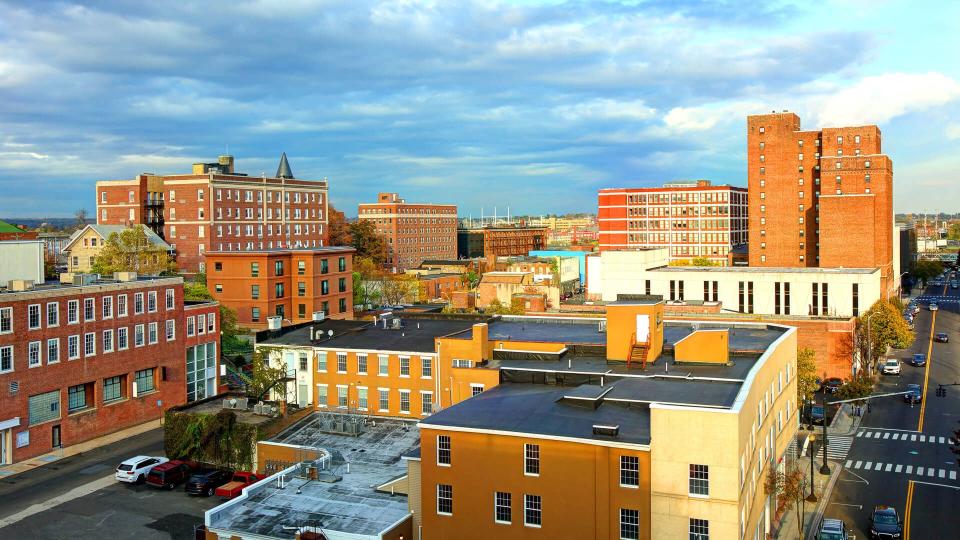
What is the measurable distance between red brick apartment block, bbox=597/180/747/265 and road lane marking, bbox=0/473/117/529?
142 meters

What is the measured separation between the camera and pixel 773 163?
5428 inches

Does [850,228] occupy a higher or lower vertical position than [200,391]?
higher

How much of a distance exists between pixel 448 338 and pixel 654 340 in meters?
13.7

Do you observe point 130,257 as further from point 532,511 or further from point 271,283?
point 532,511

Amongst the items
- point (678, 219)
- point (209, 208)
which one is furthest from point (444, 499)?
point (678, 219)

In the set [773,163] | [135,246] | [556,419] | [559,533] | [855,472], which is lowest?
[855,472]

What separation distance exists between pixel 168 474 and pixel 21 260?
2463cm

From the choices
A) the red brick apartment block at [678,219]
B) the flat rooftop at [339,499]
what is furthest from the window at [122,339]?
the red brick apartment block at [678,219]

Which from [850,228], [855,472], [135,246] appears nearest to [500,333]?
[855,472]

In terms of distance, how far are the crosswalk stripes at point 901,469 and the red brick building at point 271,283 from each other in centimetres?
6149

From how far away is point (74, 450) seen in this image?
57.0 metres

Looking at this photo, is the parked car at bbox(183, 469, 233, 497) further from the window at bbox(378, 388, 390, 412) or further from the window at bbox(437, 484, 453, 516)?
the window at bbox(437, 484, 453, 516)

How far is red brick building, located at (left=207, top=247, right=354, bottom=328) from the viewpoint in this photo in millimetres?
94875

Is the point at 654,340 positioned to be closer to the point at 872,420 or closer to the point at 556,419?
the point at 556,419
